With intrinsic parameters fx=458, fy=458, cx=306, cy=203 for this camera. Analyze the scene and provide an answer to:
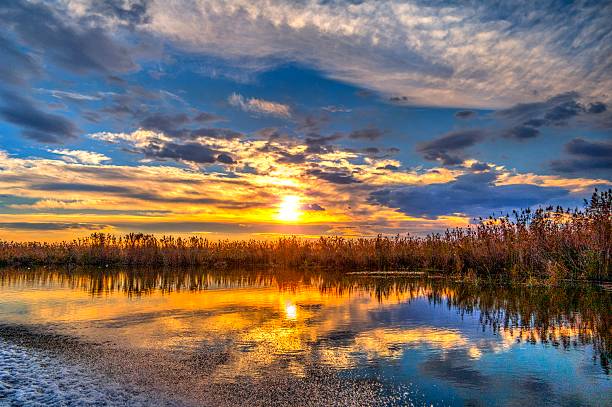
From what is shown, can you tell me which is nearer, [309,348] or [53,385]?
[53,385]

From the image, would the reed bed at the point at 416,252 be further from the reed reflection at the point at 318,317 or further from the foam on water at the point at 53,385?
the foam on water at the point at 53,385

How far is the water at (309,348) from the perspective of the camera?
619cm

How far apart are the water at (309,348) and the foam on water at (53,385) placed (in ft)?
0.10

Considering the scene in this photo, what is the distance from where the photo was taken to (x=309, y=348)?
28.1 ft

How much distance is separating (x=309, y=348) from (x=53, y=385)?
419cm

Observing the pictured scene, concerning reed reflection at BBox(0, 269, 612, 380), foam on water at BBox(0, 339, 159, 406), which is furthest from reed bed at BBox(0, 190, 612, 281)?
foam on water at BBox(0, 339, 159, 406)

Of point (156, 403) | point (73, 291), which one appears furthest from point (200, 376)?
point (73, 291)

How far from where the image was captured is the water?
20.3 feet

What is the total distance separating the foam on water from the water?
1.2 inches

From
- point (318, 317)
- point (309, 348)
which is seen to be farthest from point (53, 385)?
point (318, 317)

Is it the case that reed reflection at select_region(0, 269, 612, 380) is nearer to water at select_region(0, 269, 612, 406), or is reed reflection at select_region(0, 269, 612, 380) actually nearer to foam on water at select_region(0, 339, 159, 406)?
water at select_region(0, 269, 612, 406)

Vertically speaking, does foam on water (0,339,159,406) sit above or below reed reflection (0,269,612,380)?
below

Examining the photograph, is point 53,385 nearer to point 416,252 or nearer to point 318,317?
point 318,317

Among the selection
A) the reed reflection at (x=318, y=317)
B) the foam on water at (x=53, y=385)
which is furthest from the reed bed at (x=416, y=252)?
the foam on water at (x=53, y=385)
